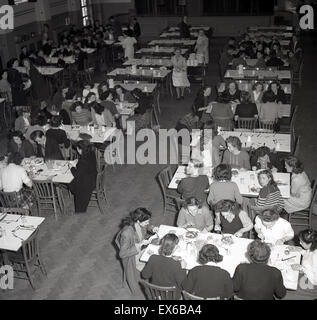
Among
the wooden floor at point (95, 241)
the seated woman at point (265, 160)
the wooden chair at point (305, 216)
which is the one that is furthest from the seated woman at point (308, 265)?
the seated woman at point (265, 160)

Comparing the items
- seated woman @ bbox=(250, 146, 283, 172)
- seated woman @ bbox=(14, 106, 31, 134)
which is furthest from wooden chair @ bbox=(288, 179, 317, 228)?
seated woman @ bbox=(14, 106, 31, 134)

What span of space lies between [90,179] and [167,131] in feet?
12.3

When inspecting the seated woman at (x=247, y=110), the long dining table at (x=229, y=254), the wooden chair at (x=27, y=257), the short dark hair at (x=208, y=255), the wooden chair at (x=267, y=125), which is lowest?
the wooden chair at (x=27, y=257)

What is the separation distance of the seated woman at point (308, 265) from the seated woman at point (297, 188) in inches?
55.9

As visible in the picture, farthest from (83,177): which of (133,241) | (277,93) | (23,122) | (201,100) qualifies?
(277,93)

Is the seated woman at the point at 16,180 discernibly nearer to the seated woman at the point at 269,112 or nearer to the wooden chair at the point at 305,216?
the wooden chair at the point at 305,216

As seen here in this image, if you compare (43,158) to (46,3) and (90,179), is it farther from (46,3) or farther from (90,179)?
(46,3)

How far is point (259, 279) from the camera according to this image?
4.57m

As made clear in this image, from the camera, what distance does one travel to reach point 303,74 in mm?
15070

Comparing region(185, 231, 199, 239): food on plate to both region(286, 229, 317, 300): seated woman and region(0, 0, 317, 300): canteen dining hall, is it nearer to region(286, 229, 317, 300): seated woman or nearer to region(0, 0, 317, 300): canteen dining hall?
Answer: region(0, 0, 317, 300): canteen dining hall

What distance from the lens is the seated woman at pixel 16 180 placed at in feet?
23.5

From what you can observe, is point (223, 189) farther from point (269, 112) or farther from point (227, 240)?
point (269, 112)
